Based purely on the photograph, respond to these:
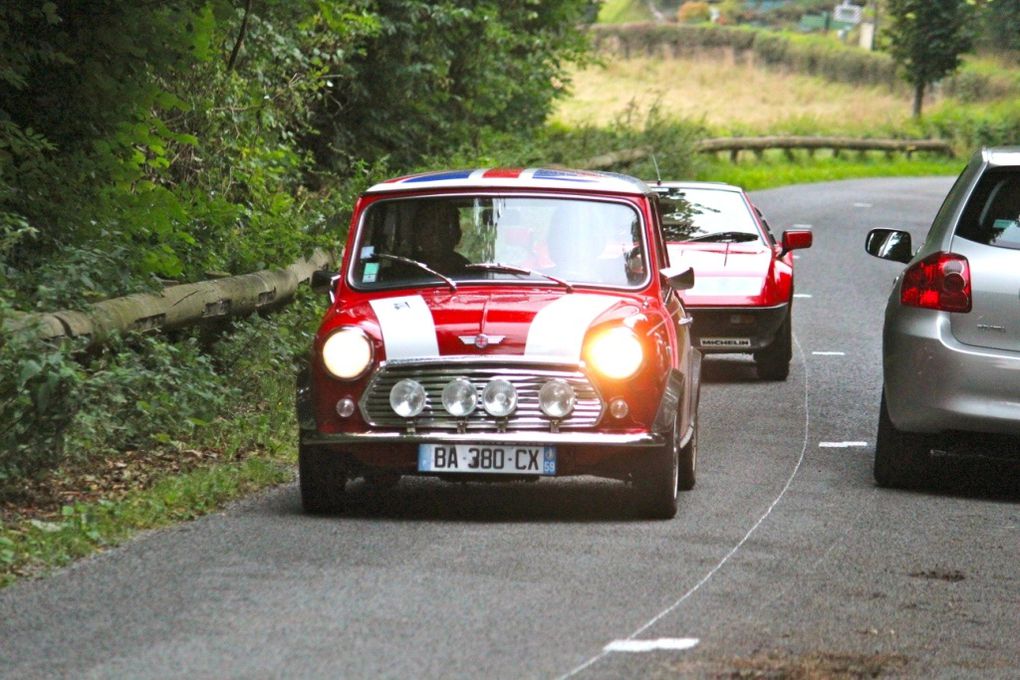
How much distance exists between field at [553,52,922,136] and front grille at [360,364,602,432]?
166 ft

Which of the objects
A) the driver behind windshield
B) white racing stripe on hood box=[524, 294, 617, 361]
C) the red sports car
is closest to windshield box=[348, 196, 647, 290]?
the driver behind windshield

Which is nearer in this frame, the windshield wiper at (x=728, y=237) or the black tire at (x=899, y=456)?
the black tire at (x=899, y=456)

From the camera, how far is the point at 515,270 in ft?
31.9

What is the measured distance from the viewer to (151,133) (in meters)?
14.5

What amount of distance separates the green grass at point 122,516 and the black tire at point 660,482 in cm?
199

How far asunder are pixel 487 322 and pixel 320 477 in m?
1.05

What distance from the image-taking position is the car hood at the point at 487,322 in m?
8.95

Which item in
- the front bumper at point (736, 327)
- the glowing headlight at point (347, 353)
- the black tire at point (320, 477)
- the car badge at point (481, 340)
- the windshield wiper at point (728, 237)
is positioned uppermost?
the car badge at point (481, 340)

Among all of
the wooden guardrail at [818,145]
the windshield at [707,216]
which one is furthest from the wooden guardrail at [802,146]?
the windshield at [707,216]

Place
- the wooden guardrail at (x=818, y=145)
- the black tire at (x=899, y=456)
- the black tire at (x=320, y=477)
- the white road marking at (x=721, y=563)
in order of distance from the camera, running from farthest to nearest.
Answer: the wooden guardrail at (x=818, y=145) < the black tire at (x=899, y=456) < the black tire at (x=320, y=477) < the white road marking at (x=721, y=563)

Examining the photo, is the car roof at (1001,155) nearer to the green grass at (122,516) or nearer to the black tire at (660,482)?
the black tire at (660,482)

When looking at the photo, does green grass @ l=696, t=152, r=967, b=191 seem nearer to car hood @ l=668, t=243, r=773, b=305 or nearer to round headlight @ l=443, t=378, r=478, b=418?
car hood @ l=668, t=243, r=773, b=305

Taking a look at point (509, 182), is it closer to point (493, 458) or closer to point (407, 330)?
point (407, 330)

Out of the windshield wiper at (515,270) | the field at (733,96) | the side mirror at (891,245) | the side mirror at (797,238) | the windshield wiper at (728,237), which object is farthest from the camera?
the field at (733,96)
